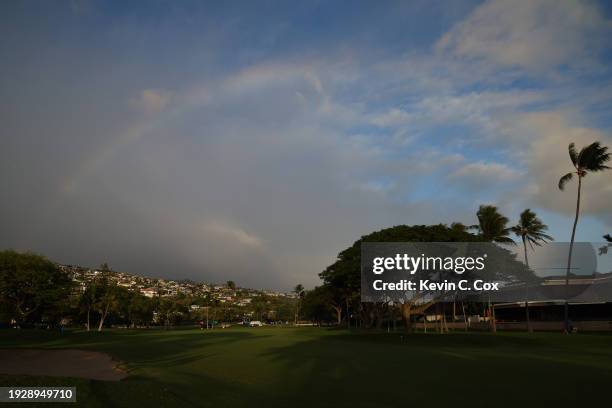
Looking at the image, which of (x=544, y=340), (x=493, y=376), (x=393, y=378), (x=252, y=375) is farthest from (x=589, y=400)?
(x=544, y=340)

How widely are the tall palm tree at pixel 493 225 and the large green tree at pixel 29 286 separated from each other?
211 ft

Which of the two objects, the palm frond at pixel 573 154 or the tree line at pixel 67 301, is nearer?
the palm frond at pixel 573 154

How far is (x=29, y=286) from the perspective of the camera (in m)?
67.8

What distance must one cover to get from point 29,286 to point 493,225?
68.3 metres

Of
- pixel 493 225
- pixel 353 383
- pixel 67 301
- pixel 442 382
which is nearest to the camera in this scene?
pixel 353 383

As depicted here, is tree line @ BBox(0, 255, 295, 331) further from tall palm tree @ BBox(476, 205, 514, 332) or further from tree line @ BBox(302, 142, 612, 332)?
tall palm tree @ BBox(476, 205, 514, 332)

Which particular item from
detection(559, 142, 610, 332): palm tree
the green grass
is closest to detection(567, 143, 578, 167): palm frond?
detection(559, 142, 610, 332): palm tree

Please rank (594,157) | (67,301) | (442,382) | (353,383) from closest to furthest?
(353,383) < (442,382) < (594,157) < (67,301)

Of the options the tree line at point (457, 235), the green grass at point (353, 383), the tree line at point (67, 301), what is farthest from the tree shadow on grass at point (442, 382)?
the tree line at point (67, 301)

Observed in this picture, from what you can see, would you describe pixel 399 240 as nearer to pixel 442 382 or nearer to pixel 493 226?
pixel 493 226

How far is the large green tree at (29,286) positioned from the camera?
65375 mm

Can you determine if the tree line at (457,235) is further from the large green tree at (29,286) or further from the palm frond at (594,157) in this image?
the large green tree at (29,286)

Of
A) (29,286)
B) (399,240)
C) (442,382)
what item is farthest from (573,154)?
(29,286)

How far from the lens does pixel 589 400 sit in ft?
37.7
